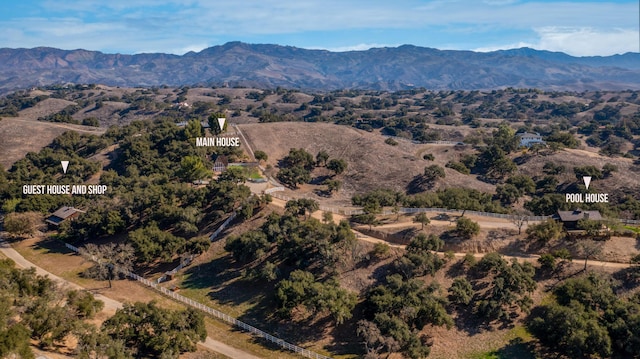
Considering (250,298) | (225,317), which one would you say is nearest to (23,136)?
(250,298)

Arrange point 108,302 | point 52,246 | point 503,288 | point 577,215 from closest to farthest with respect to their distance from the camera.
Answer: point 503,288, point 108,302, point 577,215, point 52,246

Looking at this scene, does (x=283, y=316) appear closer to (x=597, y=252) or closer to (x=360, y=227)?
(x=360, y=227)

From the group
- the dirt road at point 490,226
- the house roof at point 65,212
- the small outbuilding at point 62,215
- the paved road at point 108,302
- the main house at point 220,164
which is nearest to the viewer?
the paved road at point 108,302

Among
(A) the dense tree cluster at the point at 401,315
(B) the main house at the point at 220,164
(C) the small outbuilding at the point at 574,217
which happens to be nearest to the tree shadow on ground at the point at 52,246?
(B) the main house at the point at 220,164

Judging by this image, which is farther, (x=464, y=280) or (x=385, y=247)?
(x=385, y=247)

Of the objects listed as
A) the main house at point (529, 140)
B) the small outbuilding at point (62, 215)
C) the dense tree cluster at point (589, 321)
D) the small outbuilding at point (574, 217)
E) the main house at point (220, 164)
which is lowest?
the dense tree cluster at point (589, 321)

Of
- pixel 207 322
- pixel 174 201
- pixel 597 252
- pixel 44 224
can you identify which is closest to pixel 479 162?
→ pixel 597 252

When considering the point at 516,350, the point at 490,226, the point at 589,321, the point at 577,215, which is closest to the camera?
the point at 589,321

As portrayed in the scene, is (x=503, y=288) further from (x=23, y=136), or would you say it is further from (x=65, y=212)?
(x=23, y=136)

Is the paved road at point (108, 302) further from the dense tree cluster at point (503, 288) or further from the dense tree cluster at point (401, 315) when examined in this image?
the dense tree cluster at point (503, 288)
